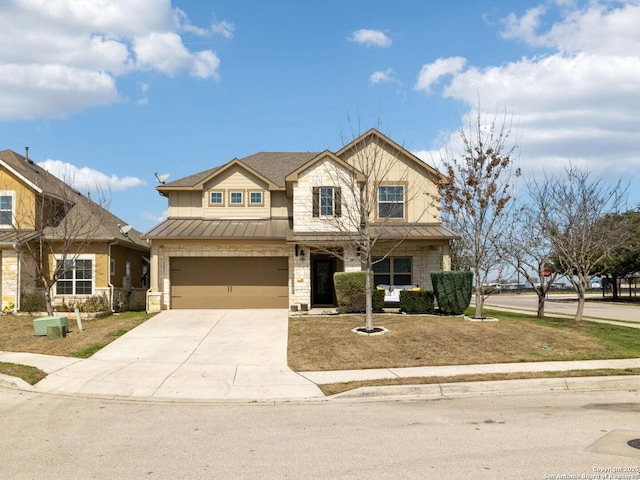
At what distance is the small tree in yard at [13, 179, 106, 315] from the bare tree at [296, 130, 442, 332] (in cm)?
970

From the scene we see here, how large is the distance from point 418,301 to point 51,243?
15149mm

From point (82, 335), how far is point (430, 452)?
13.3m

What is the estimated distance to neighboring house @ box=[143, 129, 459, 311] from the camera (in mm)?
21703

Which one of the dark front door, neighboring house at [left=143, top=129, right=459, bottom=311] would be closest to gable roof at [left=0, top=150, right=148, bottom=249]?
neighboring house at [left=143, top=129, right=459, bottom=311]

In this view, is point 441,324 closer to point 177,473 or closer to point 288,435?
point 288,435

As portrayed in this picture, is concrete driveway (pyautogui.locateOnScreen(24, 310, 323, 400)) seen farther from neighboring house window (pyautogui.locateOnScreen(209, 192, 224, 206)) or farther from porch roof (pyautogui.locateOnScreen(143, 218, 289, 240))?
neighboring house window (pyautogui.locateOnScreen(209, 192, 224, 206))

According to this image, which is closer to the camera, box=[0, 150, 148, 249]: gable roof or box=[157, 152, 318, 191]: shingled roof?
box=[0, 150, 148, 249]: gable roof

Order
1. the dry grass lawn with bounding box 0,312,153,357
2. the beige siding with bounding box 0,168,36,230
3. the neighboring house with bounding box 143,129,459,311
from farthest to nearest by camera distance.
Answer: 1. the beige siding with bounding box 0,168,36,230
2. the neighboring house with bounding box 143,129,459,311
3. the dry grass lawn with bounding box 0,312,153,357

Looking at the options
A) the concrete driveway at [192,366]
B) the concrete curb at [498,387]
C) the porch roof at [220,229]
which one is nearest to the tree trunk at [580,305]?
the concrete curb at [498,387]

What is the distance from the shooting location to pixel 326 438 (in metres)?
7.02

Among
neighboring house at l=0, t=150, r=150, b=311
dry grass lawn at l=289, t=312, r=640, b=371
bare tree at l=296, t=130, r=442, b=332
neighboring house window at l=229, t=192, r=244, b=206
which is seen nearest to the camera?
dry grass lawn at l=289, t=312, r=640, b=371

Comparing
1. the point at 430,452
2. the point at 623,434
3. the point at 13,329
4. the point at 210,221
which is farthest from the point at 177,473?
the point at 210,221

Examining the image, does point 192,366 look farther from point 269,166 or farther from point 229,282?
point 269,166

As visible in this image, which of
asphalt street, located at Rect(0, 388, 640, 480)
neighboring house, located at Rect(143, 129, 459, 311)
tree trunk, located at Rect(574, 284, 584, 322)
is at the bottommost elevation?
asphalt street, located at Rect(0, 388, 640, 480)
